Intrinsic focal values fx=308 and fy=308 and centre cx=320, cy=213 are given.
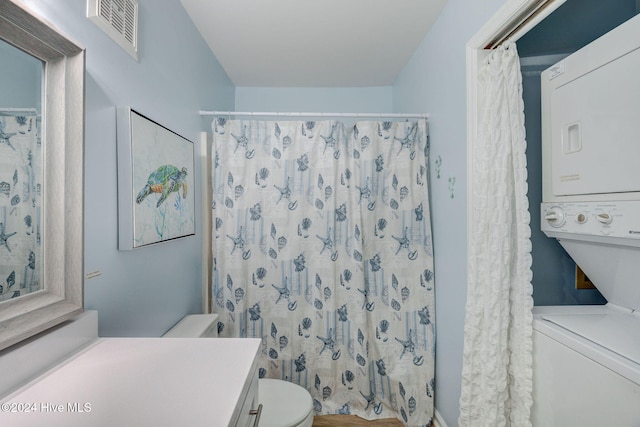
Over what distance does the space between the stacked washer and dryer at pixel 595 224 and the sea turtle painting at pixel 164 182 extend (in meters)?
1.66

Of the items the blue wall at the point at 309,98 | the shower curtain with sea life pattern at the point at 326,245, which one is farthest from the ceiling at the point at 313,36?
the shower curtain with sea life pattern at the point at 326,245

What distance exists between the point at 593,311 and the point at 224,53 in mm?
2617

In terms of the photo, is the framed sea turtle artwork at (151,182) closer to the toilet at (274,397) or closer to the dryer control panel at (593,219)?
the toilet at (274,397)

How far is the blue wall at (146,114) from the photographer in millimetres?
1027

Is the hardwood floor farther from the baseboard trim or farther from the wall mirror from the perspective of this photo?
the wall mirror

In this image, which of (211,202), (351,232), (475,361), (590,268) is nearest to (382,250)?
(351,232)

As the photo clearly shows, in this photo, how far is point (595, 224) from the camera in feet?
3.63

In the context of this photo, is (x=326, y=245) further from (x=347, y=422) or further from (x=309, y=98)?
(x=309, y=98)

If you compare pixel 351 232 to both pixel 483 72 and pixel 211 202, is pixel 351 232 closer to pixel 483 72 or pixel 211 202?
pixel 211 202

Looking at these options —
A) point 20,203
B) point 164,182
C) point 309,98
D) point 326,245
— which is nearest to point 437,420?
point 326,245

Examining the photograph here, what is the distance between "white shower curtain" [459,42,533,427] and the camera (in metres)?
1.23

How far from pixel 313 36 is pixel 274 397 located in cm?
217

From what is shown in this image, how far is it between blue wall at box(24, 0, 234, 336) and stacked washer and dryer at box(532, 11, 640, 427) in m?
1.61

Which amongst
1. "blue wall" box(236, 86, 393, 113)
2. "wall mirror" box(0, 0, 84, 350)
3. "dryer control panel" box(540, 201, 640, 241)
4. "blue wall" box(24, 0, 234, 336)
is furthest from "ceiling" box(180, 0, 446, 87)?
"dryer control panel" box(540, 201, 640, 241)
